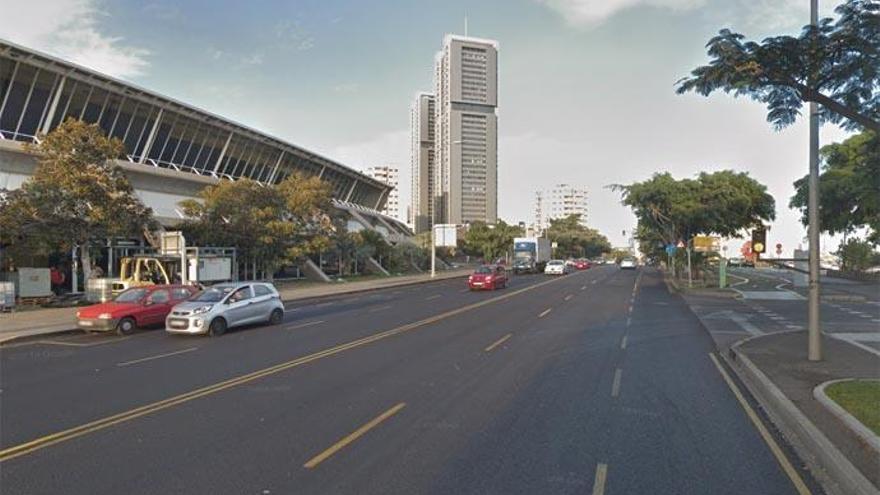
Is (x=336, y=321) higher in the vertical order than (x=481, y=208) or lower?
lower

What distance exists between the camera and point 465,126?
90.8 metres

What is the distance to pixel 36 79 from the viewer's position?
4028cm

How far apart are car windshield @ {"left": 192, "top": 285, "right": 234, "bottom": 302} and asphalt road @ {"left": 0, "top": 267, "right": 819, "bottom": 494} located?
8.94 ft

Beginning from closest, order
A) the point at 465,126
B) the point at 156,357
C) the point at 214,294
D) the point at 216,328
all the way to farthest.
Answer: the point at 156,357
the point at 216,328
the point at 214,294
the point at 465,126

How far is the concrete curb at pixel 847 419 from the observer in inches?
271

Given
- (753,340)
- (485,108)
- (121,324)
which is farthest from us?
(485,108)

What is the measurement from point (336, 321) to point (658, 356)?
11.1 metres

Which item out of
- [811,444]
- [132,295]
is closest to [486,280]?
[132,295]

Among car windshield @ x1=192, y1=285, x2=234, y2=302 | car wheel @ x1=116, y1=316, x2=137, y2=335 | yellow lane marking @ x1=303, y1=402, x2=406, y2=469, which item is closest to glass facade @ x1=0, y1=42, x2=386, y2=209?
car wheel @ x1=116, y1=316, x2=137, y2=335

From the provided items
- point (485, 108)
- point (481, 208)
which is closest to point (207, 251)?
point (485, 108)

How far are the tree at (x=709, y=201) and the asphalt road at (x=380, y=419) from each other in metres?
28.9

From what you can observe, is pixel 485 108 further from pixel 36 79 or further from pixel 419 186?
pixel 36 79

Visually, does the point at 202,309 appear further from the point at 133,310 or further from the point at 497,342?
the point at 497,342

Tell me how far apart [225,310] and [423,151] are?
87598mm
